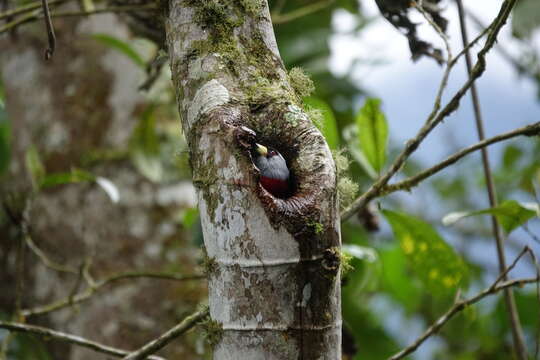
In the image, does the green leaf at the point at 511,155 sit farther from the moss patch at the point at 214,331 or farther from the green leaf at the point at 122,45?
the moss patch at the point at 214,331

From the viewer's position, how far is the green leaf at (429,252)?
1544mm

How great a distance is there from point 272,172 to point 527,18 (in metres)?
1.61

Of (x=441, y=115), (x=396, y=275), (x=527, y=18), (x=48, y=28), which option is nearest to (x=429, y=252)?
(x=441, y=115)

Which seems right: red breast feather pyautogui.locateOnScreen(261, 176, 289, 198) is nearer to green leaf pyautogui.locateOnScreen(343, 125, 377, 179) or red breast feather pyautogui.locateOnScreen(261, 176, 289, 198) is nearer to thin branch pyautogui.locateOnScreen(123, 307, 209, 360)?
thin branch pyautogui.locateOnScreen(123, 307, 209, 360)

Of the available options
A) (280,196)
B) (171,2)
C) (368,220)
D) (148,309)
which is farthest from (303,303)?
(148,309)

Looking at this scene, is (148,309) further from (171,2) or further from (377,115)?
(171,2)

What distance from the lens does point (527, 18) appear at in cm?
224

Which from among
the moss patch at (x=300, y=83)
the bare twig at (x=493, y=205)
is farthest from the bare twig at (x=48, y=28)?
the bare twig at (x=493, y=205)

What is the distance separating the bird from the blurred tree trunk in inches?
61.1

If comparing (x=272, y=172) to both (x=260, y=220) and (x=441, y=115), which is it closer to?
(x=260, y=220)

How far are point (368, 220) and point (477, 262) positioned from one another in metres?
2.90

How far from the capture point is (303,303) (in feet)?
2.96

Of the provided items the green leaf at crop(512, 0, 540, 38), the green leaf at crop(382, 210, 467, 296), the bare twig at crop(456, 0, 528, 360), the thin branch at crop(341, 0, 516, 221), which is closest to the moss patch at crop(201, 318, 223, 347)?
the thin branch at crop(341, 0, 516, 221)

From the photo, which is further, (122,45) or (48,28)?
(122,45)
